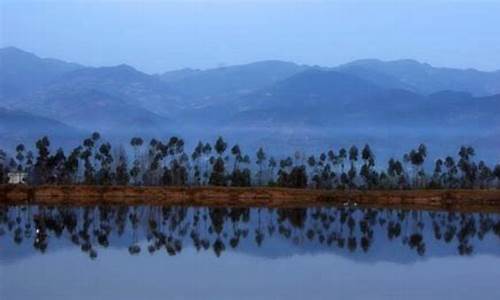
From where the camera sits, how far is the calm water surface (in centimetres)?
1970

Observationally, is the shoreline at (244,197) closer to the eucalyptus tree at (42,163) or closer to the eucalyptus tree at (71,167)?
the eucalyptus tree at (71,167)

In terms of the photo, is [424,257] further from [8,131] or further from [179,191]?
[8,131]

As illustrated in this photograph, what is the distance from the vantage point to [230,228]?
3788 cm

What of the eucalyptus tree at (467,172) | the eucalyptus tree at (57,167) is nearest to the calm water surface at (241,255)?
the eucalyptus tree at (57,167)

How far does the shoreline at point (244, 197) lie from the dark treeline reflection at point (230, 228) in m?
5.12

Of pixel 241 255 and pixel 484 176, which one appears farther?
pixel 484 176

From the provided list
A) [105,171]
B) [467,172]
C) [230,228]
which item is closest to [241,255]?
[230,228]

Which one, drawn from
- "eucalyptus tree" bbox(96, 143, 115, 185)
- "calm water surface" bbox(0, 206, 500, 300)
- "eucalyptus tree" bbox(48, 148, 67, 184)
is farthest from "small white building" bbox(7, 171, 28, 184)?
"calm water surface" bbox(0, 206, 500, 300)

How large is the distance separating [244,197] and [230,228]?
71.6 ft

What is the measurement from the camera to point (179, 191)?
59.2 meters

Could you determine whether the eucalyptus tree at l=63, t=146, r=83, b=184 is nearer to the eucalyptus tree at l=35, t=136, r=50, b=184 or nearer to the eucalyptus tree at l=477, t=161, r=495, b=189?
the eucalyptus tree at l=35, t=136, r=50, b=184

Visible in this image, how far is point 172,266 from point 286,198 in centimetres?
A: 3736

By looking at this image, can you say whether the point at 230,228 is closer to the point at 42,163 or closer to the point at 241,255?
the point at 241,255

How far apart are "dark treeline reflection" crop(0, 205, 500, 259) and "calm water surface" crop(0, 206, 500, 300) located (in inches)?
2.8
